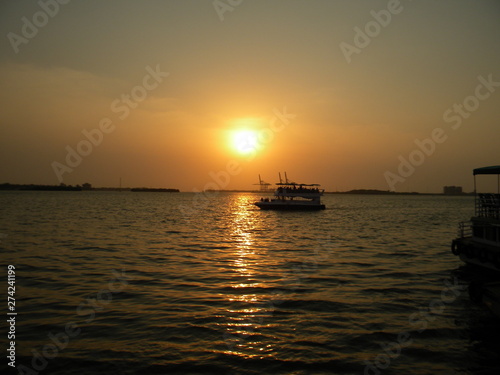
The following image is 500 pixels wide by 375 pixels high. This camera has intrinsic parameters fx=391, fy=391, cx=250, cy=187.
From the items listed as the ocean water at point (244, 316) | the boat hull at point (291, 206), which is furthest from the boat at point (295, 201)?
the ocean water at point (244, 316)

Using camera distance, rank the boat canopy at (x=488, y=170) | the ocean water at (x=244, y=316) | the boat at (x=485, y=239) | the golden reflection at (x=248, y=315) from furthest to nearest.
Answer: the boat canopy at (x=488, y=170)
the boat at (x=485, y=239)
the golden reflection at (x=248, y=315)
the ocean water at (x=244, y=316)

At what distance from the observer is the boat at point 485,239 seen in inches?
885

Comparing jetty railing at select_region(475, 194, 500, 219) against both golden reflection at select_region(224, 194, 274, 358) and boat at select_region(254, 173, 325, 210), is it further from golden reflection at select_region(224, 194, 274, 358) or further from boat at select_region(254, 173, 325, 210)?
boat at select_region(254, 173, 325, 210)

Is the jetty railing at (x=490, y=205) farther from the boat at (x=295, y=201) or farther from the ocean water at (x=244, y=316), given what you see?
the boat at (x=295, y=201)

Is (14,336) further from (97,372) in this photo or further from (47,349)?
(97,372)

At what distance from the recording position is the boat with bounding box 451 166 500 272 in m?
22.5

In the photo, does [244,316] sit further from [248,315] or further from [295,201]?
[295,201]

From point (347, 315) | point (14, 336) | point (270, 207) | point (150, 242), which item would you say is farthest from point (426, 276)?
point (270, 207)

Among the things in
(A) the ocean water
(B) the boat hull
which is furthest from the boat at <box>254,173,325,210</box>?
(A) the ocean water

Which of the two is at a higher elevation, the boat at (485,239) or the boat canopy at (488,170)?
the boat canopy at (488,170)

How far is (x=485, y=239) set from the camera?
2408cm

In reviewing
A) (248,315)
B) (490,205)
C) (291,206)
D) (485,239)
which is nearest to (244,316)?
(248,315)

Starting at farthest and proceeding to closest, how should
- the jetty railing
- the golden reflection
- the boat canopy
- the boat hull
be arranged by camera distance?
the boat hull
the boat canopy
the jetty railing
the golden reflection

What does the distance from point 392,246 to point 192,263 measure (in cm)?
1986
